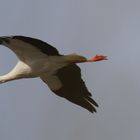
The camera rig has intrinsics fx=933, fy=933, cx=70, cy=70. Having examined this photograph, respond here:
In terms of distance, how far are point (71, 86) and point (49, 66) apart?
160cm

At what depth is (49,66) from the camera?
2212 centimetres

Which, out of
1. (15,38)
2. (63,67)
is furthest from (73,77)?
(15,38)

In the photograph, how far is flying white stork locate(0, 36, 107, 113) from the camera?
70.7 feet

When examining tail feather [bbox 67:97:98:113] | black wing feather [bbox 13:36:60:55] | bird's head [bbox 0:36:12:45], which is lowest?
tail feather [bbox 67:97:98:113]

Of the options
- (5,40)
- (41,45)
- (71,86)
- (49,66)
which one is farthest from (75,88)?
(5,40)

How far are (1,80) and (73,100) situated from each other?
80.8 inches

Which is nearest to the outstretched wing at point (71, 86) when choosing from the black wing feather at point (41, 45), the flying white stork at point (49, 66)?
the flying white stork at point (49, 66)

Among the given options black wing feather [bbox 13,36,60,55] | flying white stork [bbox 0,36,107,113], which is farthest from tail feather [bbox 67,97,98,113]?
A: black wing feather [bbox 13,36,60,55]

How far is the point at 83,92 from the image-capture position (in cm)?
2334

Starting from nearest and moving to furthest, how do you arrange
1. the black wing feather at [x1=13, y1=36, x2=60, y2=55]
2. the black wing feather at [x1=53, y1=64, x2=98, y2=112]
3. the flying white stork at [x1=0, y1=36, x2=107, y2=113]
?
the black wing feather at [x1=13, y1=36, x2=60, y2=55]
the flying white stork at [x1=0, y1=36, x2=107, y2=113]
the black wing feather at [x1=53, y1=64, x2=98, y2=112]

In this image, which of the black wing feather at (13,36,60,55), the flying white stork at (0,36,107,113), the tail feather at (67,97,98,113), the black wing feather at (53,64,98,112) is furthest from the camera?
the tail feather at (67,97,98,113)

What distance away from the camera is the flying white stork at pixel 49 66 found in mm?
21547

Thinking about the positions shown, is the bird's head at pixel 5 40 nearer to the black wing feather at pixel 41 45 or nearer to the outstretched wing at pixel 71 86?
the black wing feather at pixel 41 45

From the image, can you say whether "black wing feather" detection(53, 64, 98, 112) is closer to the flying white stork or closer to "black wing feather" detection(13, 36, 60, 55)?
the flying white stork
